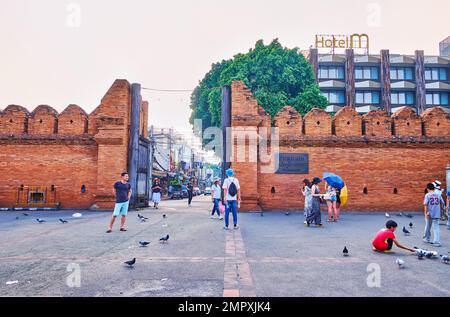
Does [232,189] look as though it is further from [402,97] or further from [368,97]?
[402,97]

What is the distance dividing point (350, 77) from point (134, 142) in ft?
130

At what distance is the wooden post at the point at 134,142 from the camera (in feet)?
48.2

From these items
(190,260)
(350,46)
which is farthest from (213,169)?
(190,260)

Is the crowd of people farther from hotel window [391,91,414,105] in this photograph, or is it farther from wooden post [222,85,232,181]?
hotel window [391,91,414,105]

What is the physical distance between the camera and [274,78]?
23.9 metres

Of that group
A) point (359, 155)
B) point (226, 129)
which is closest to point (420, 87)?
point (359, 155)

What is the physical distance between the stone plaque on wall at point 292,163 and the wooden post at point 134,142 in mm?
6926

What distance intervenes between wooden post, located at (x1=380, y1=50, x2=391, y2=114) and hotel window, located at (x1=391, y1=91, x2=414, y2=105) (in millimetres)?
1208

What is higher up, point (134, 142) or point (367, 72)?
point (367, 72)

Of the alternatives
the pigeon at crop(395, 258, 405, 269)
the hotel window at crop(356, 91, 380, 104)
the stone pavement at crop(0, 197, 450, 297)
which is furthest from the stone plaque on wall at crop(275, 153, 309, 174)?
the hotel window at crop(356, 91, 380, 104)

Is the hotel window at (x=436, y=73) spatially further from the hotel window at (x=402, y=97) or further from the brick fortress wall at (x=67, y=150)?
the brick fortress wall at (x=67, y=150)

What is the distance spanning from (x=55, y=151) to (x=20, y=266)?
1115 cm

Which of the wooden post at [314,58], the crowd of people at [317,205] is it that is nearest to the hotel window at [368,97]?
the wooden post at [314,58]
